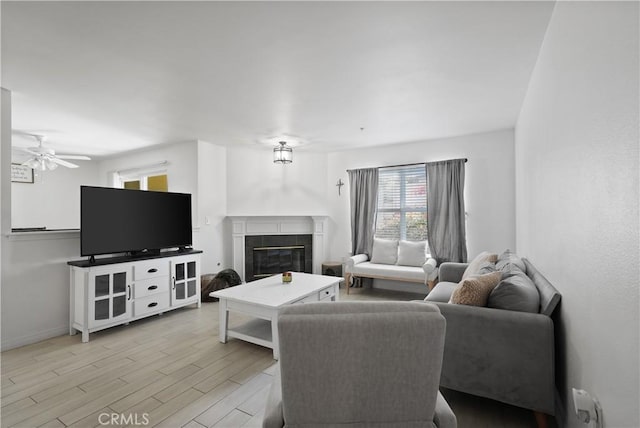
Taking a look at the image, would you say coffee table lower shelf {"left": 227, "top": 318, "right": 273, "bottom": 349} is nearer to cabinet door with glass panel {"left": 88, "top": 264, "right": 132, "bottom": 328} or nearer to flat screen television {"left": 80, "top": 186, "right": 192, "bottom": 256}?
cabinet door with glass panel {"left": 88, "top": 264, "right": 132, "bottom": 328}

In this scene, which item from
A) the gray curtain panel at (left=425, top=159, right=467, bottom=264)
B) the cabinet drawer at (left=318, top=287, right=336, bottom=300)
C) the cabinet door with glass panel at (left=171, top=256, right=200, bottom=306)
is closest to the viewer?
the cabinet drawer at (left=318, top=287, right=336, bottom=300)

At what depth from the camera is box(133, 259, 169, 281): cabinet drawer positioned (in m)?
3.48

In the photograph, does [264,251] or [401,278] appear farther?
[264,251]

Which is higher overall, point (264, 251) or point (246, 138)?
point (246, 138)

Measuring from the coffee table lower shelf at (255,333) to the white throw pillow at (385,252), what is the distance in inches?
95.2

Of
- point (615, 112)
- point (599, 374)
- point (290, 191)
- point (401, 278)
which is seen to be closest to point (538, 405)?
point (599, 374)

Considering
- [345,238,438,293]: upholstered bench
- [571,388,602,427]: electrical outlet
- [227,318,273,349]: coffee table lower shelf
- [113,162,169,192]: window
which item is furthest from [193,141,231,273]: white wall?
[571,388,602,427]: electrical outlet

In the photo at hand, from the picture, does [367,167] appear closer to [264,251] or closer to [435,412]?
[264,251]

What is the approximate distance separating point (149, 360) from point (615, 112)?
11.1 ft

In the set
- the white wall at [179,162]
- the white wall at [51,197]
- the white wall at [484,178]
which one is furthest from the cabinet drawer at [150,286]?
the white wall at [51,197]

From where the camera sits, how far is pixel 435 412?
1.17 m

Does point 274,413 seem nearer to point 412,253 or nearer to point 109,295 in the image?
point 109,295

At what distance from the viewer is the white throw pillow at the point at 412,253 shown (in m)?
4.78

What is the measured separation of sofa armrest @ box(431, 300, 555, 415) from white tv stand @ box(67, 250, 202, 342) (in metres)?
3.29
